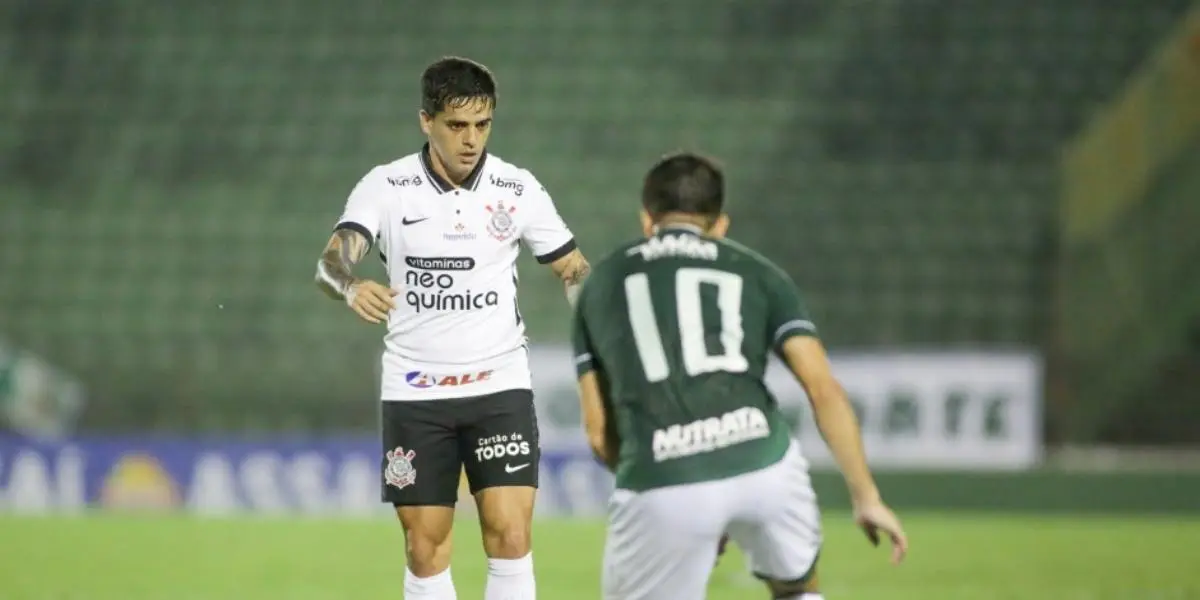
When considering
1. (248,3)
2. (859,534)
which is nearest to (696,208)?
(859,534)

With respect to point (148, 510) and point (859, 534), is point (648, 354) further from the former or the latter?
point (148, 510)

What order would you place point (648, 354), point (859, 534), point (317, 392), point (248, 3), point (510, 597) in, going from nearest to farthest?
point (648, 354) → point (510, 597) → point (859, 534) → point (317, 392) → point (248, 3)

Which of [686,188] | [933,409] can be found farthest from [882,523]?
[933,409]

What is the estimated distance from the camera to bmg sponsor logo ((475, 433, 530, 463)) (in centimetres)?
610

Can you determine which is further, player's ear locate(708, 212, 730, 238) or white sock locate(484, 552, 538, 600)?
white sock locate(484, 552, 538, 600)

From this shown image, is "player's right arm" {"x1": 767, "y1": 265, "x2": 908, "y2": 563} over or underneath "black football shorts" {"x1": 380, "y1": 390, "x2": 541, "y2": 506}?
over

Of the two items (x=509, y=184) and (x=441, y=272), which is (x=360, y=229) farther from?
(x=509, y=184)

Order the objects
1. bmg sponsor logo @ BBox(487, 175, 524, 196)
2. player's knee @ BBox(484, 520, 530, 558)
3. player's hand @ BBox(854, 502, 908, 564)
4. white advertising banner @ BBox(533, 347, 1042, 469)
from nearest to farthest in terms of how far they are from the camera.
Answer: player's hand @ BBox(854, 502, 908, 564)
player's knee @ BBox(484, 520, 530, 558)
bmg sponsor logo @ BBox(487, 175, 524, 196)
white advertising banner @ BBox(533, 347, 1042, 469)

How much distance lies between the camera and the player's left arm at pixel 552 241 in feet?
20.4

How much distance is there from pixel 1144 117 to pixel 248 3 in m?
8.92

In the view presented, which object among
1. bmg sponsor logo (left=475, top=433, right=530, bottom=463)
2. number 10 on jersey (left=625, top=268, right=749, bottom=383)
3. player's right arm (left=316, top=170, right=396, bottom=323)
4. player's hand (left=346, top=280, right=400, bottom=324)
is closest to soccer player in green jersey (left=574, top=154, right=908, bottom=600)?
number 10 on jersey (left=625, top=268, right=749, bottom=383)

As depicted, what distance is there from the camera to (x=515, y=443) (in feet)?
20.1

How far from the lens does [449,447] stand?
20.1 ft

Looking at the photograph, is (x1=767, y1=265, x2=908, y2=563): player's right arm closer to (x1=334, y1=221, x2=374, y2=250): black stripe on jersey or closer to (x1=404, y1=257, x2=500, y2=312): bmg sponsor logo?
(x1=404, y1=257, x2=500, y2=312): bmg sponsor logo
